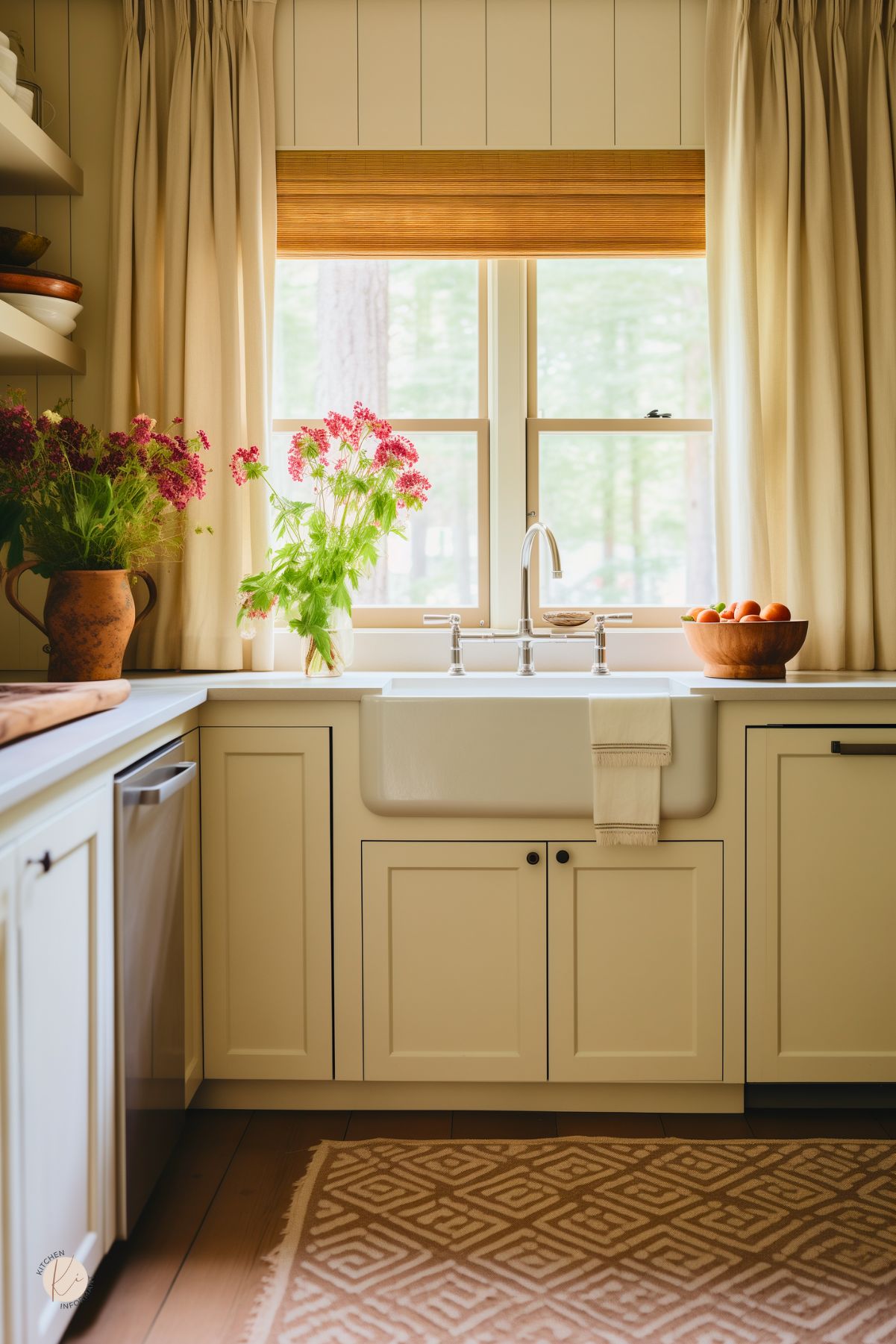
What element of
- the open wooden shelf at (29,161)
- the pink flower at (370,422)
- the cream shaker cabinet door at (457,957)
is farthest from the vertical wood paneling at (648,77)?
the cream shaker cabinet door at (457,957)

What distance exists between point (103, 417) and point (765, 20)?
1949mm

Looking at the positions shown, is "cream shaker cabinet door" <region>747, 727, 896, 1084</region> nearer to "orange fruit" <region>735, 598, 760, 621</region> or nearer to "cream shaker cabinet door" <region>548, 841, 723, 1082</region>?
"cream shaker cabinet door" <region>548, 841, 723, 1082</region>

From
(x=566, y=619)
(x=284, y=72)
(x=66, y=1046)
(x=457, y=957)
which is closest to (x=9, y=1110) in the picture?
(x=66, y=1046)

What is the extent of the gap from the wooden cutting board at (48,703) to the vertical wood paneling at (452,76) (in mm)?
1724

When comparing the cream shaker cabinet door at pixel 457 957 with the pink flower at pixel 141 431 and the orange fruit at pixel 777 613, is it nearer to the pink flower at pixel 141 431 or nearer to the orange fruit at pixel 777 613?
the orange fruit at pixel 777 613

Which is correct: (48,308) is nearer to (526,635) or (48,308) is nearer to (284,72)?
(284,72)

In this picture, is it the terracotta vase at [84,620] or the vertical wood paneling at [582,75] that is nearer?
the terracotta vase at [84,620]

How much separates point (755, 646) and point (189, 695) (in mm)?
1193

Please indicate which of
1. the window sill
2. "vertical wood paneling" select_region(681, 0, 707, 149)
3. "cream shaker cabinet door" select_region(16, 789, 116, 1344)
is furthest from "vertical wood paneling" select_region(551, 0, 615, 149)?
"cream shaker cabinet door" select_region(16, 789, 116, 1344)

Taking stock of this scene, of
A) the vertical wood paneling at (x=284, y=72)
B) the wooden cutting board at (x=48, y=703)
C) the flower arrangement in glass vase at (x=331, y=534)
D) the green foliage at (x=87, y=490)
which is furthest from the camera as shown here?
the vertical wood paneling at (x=284, y=72)

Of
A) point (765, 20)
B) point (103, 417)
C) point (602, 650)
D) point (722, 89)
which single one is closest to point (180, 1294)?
point (602, 650)

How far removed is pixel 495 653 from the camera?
9.11 ft

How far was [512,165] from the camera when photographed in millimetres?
2705

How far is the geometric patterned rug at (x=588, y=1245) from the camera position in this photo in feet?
5.23
